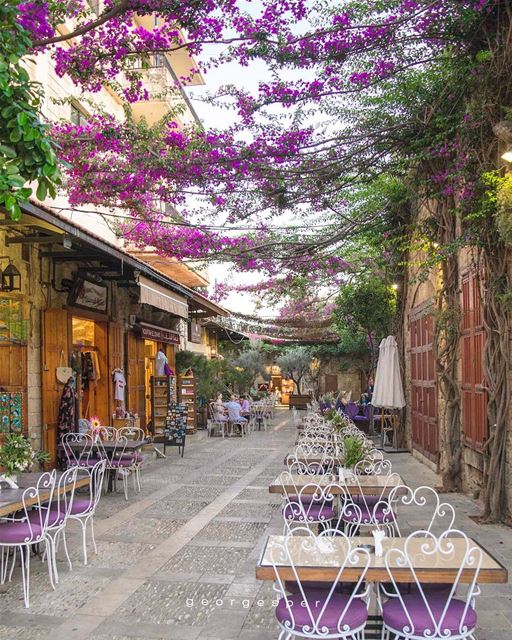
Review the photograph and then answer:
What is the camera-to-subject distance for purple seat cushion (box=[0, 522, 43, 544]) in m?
4.91

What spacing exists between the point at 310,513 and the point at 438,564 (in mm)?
2360

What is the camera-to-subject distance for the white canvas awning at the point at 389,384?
12.7 m

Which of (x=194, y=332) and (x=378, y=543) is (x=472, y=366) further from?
(x=194, y=332)

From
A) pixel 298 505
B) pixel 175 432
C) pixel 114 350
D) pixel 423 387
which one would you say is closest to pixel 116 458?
pixel 175 432

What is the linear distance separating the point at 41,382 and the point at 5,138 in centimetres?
704

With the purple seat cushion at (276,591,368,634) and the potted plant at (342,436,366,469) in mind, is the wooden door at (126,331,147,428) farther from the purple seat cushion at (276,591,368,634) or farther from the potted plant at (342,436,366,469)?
the purple seat cushion at (276,591,368,634)

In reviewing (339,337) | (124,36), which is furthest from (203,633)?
(339,337)

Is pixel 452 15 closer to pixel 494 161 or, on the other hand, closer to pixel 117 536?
pixel 494 161

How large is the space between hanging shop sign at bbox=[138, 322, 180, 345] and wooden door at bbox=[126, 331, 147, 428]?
0.84 feet

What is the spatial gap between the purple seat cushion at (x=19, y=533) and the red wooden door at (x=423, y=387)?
7.10 meters

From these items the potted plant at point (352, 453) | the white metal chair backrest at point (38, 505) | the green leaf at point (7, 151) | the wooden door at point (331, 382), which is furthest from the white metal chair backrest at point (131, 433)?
the wooden door at point (331, 382)

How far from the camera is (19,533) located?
4.97 meters

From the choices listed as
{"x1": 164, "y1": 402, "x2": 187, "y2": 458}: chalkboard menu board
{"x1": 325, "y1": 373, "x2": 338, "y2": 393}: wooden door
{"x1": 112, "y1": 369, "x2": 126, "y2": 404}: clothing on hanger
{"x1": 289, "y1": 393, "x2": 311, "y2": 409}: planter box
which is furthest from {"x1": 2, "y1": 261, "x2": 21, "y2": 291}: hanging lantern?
{"x1": 325, "y1": 373, "x2": 338, "y2": 393}: wooden door

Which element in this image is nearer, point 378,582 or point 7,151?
point 7,151
